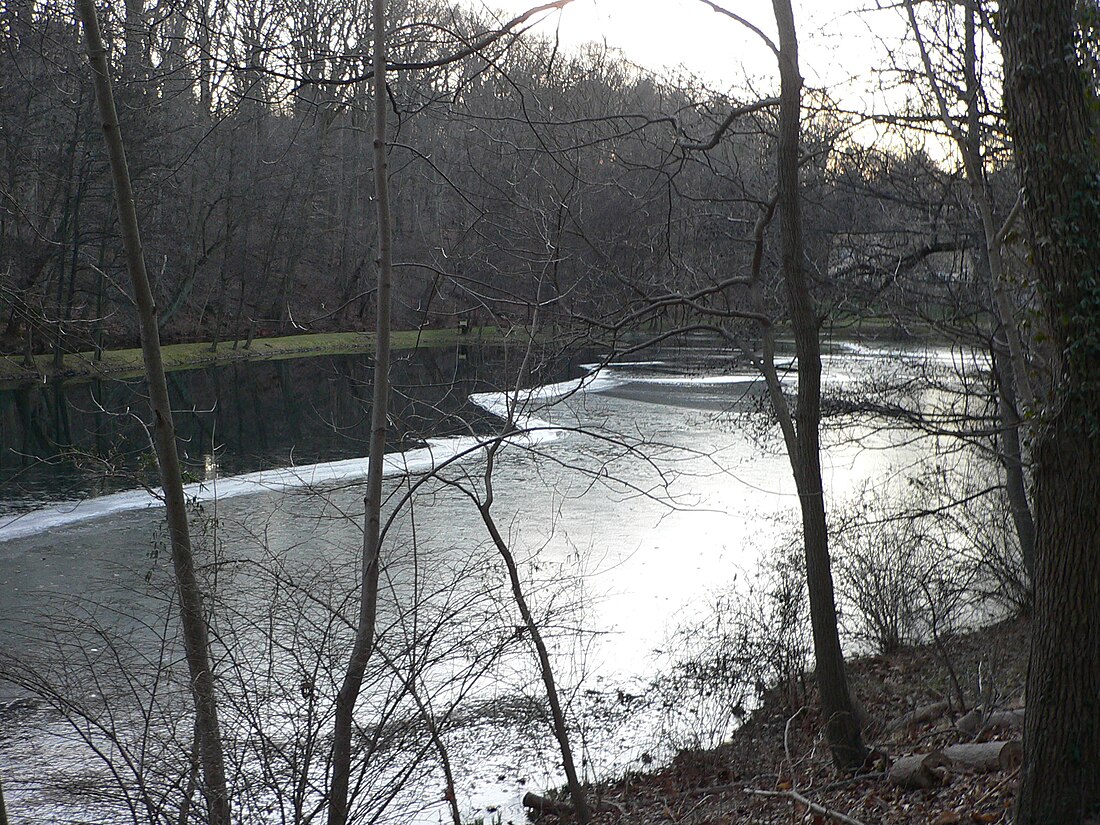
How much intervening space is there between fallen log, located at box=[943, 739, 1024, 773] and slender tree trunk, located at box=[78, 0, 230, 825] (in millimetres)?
4520

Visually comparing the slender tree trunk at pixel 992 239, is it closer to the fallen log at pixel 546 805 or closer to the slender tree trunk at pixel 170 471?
the fallen log at pixel 546 805

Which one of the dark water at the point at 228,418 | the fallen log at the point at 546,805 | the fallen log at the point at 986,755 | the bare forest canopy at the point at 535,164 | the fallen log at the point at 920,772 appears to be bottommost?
the fallen log at the point at 546,805

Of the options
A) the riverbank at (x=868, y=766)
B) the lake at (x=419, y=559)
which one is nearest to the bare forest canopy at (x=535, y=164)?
the lake at (x=419, y=559)

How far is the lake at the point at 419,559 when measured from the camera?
20.2 feet

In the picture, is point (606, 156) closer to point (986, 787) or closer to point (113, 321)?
point (986, 787)

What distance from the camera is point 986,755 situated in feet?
21.6

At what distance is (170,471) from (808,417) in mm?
5011

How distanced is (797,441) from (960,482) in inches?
303

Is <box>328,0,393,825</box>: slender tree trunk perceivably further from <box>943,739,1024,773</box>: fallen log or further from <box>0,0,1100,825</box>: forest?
<box>943,739,1024,773</box>: fallen log

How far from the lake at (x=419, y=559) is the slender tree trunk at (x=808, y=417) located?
127 centimetres

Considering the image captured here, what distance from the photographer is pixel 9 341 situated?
1272 inches

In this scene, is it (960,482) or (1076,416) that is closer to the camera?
(1076,416)

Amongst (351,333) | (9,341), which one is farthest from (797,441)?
(351,333)

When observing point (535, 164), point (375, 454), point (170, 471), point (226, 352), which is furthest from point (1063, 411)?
point (226, 352)
